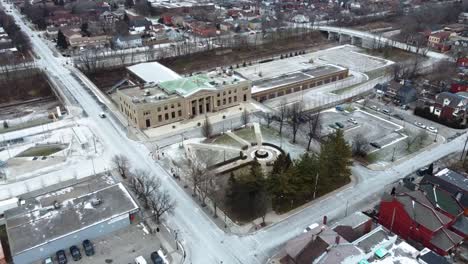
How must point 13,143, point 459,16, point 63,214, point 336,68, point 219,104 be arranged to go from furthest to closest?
1. point 459,16
2. point 336,68
3. point 219,104
4. point 13,143
5. point 63,214

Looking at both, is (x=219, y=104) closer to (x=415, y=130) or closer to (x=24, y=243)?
(x=415, y=130)

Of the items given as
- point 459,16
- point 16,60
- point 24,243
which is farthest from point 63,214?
point 459,16

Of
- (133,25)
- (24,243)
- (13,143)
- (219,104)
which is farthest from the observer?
(133,25)

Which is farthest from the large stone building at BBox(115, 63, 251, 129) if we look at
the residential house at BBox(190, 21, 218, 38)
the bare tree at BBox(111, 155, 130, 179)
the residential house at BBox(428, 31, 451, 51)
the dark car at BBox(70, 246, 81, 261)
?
the residential house at BBox(428, 31, 451, 51)

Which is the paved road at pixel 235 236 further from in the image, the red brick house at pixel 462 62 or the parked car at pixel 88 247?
the red brick house at pixel 462 62

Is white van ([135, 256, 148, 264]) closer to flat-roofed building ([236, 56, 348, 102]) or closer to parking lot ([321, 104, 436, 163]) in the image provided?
parking lot ([321, 104, 436, 163])

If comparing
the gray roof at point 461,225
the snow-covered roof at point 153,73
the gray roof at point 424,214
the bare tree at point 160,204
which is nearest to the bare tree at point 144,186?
the bare tree at point 160,204
